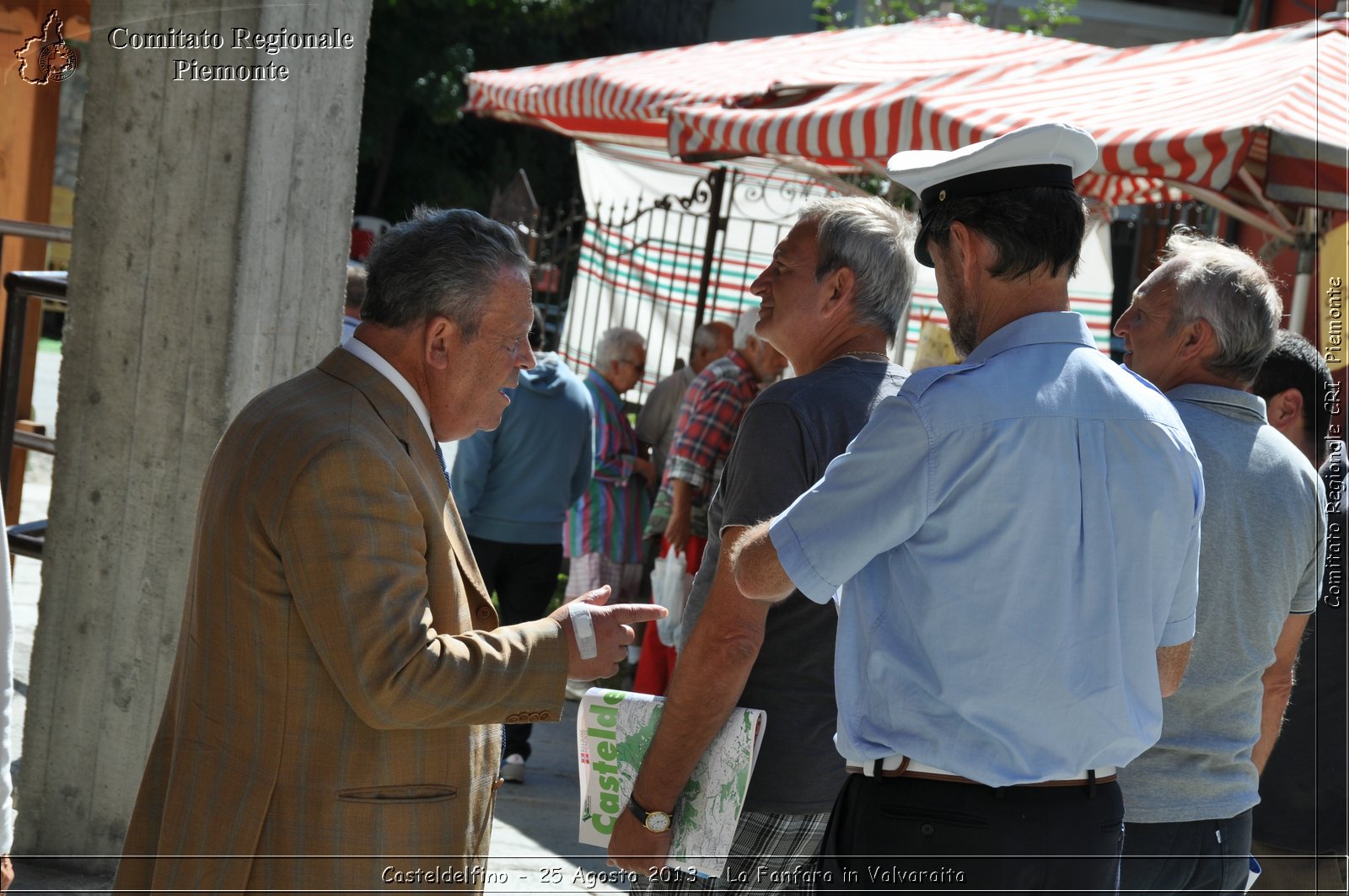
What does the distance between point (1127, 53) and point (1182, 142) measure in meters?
1.53

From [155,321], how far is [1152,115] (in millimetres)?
3045

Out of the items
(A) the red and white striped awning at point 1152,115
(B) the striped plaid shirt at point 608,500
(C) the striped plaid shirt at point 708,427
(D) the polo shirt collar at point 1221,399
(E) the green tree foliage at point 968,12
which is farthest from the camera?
(E) the green tree foliage at point 968,12

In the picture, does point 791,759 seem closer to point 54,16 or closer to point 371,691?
point 371,691

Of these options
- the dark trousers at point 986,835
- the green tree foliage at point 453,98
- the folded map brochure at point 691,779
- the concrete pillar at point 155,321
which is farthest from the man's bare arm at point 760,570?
the green tree foliage at point 453,98

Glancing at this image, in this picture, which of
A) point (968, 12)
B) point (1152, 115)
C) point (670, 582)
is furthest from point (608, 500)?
point (968, 12)

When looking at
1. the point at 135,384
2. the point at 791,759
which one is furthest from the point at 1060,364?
the point at 135,384

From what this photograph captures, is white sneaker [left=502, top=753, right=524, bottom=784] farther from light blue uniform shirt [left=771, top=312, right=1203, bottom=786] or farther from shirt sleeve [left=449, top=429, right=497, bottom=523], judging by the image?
light blue uniform shirt [left=771, top=312, right=1203, bottom=786]

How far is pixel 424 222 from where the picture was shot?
6.97 feet

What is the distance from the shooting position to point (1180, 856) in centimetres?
247

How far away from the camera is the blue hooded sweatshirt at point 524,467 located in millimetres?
5602

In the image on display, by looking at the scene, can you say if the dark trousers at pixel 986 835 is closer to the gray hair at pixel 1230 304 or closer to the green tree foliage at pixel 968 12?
the gray hair at pixel 1230 304

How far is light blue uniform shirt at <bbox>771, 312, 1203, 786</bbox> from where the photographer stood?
175cm

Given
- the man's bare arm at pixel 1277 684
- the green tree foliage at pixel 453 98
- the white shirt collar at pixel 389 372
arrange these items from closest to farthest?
1. the white shirt collar at pixel 389 372
2. the man's bare arm at pixel 1277 684
3. the green tree foliage at pixel 453 98

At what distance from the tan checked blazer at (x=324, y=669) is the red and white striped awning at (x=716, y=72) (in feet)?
14.4
